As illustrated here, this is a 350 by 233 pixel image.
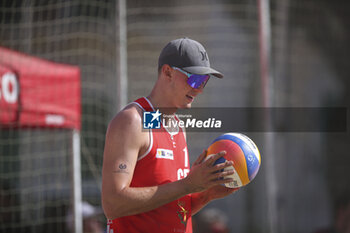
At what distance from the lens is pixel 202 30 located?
9.45 m

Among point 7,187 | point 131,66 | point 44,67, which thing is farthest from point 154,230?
point 131,66

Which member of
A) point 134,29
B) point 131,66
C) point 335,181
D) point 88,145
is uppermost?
point 134,29

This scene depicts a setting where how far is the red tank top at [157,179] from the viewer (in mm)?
2568

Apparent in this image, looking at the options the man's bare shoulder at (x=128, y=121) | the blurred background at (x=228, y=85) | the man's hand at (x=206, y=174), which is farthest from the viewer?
the blurred background at (x=228, y=85)

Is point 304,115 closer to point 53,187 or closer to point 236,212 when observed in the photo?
point 236,212

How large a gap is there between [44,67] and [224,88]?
4938 millimetres

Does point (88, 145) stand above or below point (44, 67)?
below

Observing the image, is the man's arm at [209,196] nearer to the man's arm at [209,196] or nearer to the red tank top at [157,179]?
the man's arm at [209,196]

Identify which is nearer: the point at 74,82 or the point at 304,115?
the point at 74,82

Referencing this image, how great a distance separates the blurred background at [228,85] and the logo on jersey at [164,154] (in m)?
5.92

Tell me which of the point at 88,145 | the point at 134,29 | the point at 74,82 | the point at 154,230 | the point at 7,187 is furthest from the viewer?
the point at 88,145

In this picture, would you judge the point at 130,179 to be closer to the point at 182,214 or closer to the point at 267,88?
the point at 182,214

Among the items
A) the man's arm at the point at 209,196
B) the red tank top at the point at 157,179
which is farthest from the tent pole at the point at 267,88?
the red tank top at the point at 157,179

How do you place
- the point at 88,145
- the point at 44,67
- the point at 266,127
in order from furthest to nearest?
the point at 88,145 < the point at 266,127 < the point at 44,67
